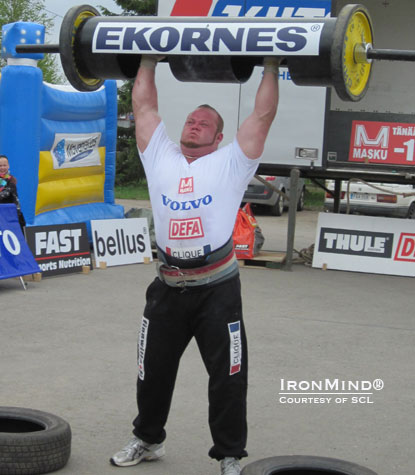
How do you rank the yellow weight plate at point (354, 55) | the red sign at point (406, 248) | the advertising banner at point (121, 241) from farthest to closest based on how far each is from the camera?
the red sign at point (406, 248) < the advertising banner at point (121, 241) < the yellow weight plate at point (354, 55)

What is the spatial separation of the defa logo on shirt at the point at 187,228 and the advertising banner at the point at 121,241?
297 inches

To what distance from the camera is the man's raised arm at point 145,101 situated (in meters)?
4.47

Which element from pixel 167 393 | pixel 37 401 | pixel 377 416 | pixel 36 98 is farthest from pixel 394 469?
pixel 36 98

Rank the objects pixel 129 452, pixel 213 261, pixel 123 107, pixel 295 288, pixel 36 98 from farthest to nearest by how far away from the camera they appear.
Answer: pixel 123 107 < pixel 36 98 < pixel 295 288 < pixel 129 452 < pixel 213 261

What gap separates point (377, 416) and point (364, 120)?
841 centimetres

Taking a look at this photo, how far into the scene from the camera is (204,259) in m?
4.29

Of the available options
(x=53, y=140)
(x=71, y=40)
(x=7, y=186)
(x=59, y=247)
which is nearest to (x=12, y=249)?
(x=59, y=247)

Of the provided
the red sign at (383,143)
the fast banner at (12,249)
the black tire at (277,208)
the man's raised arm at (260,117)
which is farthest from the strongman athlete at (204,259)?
the black tire at (277,208)

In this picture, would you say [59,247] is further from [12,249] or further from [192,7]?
[192,7]

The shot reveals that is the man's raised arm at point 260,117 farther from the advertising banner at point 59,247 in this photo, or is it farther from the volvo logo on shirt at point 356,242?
the volvo logo on shirt at point 356,242

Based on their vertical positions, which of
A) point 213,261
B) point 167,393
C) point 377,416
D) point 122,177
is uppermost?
point 213,261

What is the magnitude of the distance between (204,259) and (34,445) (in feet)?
4.17

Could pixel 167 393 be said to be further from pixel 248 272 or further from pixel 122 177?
pixel 122 177

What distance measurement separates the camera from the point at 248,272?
12.2m
